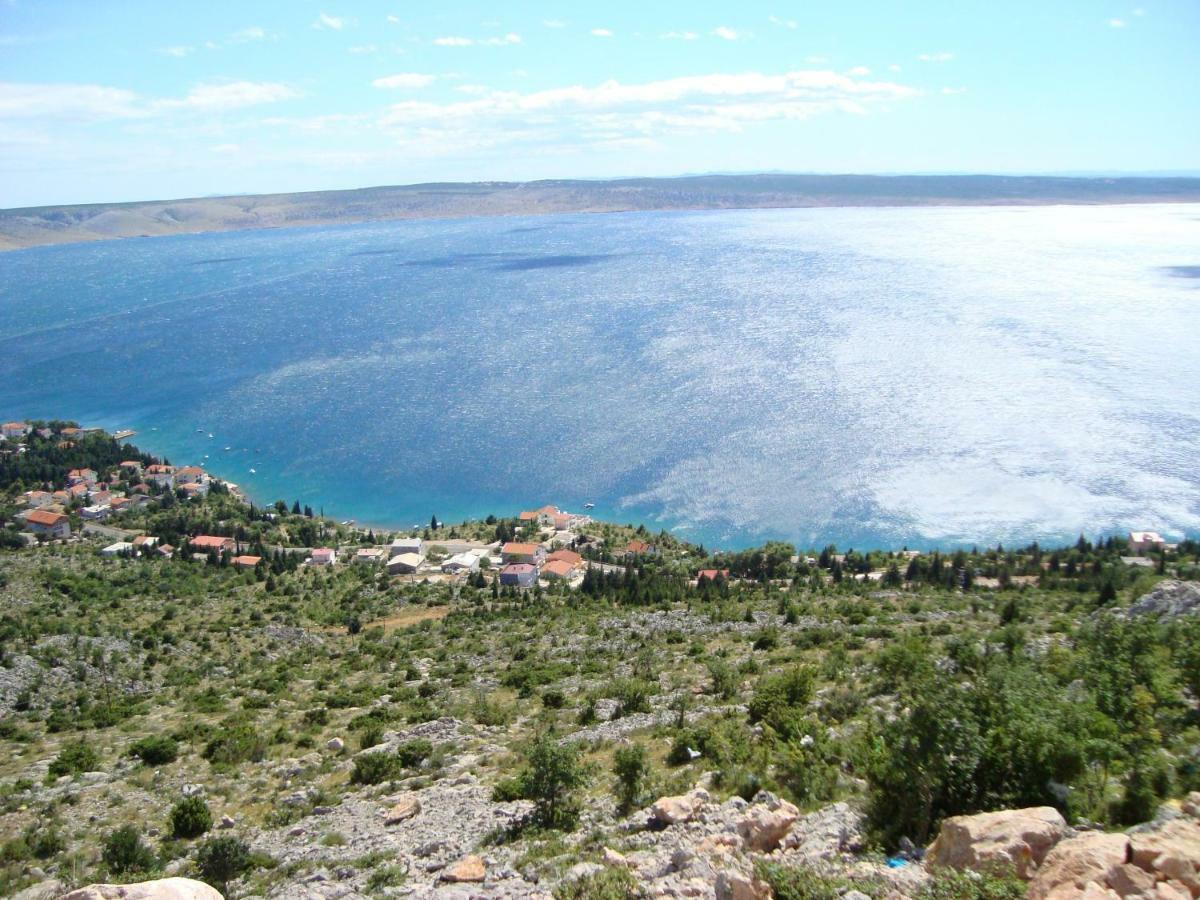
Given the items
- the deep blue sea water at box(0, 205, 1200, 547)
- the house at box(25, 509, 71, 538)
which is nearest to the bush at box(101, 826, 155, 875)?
the deep blue sea water at box(0, 205, 1200, 547)

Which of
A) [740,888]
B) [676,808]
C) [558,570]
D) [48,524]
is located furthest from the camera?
[48,524]

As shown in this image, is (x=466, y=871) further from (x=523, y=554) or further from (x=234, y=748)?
(x=523, y=554)

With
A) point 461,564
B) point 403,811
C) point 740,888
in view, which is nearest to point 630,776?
point 403,811

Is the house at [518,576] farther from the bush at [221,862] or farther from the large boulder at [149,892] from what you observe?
the large boulder at [149,892]

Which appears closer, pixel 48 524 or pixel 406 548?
pixel 406 548

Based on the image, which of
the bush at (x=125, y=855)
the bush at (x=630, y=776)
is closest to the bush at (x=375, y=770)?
the bush at (x=125, y=855)
